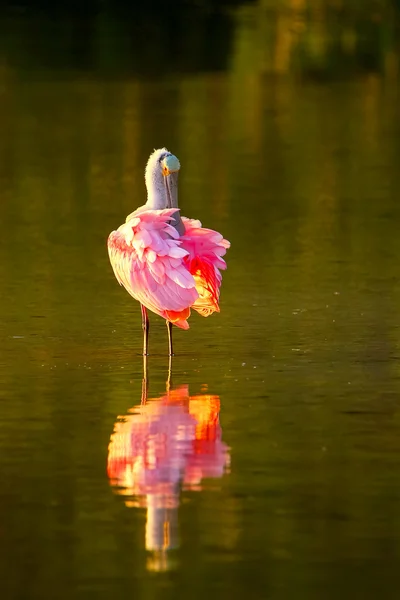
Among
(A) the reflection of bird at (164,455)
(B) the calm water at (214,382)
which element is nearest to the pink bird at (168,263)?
(B) the calm water at (214,382)

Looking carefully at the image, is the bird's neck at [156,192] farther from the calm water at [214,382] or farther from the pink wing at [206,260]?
the calm water at [214,382]

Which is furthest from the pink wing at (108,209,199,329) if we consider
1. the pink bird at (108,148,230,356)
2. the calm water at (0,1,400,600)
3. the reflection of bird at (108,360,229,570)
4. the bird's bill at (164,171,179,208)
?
the reflection of bird at (108,360,229,570)

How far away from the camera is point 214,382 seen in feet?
35.8

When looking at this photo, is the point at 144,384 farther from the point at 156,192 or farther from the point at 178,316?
the point at 156,192

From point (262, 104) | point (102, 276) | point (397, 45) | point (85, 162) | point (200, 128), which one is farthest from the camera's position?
point (397, 45)

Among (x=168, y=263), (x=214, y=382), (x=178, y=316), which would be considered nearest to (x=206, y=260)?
(x=168, y=263)

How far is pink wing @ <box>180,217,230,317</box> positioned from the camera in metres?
12.1

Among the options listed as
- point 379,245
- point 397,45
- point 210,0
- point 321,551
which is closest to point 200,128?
point 379,245

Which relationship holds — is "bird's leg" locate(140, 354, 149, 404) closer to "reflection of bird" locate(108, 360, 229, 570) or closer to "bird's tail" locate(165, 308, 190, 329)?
"reflection of bird" locate(108, 360, 229, 570)

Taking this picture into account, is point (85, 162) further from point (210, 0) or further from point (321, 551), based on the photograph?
point (210, 0)

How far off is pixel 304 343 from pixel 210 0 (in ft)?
155

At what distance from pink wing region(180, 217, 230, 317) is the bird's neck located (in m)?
0.35

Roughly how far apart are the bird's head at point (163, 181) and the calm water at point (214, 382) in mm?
847

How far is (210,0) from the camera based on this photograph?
5850cm
